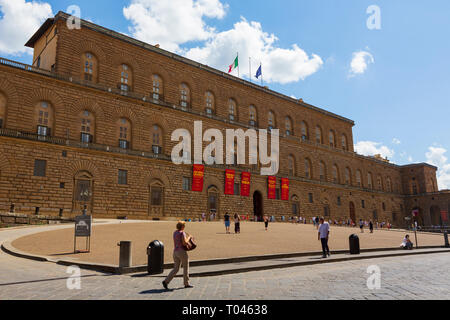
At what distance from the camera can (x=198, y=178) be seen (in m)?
32.6

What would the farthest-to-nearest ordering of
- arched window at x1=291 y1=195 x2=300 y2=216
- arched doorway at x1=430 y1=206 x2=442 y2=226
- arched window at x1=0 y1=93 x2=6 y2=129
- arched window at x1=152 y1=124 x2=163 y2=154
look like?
1. arched doorway at x1=430 y1=206 x2=442 y2=226
2. arched window at x1=291 y1=195 x2=300 y2=216
3. arched window at x1=152 y1=124 x2=163 y2=154
4. arched window at x1=0 y1=93 x2=6 y2=129

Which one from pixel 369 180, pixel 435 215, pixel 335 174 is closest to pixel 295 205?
pixel 335 174

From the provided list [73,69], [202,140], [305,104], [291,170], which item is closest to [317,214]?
[291,170]

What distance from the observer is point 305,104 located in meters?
47.0

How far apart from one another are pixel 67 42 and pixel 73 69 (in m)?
2.16

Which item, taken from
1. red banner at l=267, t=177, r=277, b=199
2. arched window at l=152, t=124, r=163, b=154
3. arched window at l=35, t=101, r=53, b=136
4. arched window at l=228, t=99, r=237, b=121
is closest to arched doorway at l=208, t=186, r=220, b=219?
arched window at l=152, t=124, r=163, b=154

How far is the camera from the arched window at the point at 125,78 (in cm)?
3005

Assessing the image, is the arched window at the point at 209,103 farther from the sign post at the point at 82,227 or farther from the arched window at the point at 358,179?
the arched window at the point at 358,179

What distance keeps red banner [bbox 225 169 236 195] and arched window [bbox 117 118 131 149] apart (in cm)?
1054

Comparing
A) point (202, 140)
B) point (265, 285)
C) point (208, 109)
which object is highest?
point (208, 109)

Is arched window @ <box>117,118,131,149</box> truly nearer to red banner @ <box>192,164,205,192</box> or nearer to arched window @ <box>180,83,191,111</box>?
arched window @ <box>180,83,191,111</box>

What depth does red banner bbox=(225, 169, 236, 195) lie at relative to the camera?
34.8 meters

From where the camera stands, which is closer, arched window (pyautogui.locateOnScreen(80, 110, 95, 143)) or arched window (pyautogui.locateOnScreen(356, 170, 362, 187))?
arched window (pyautogui.locateOnScreen(80, 110, 95, 143))
